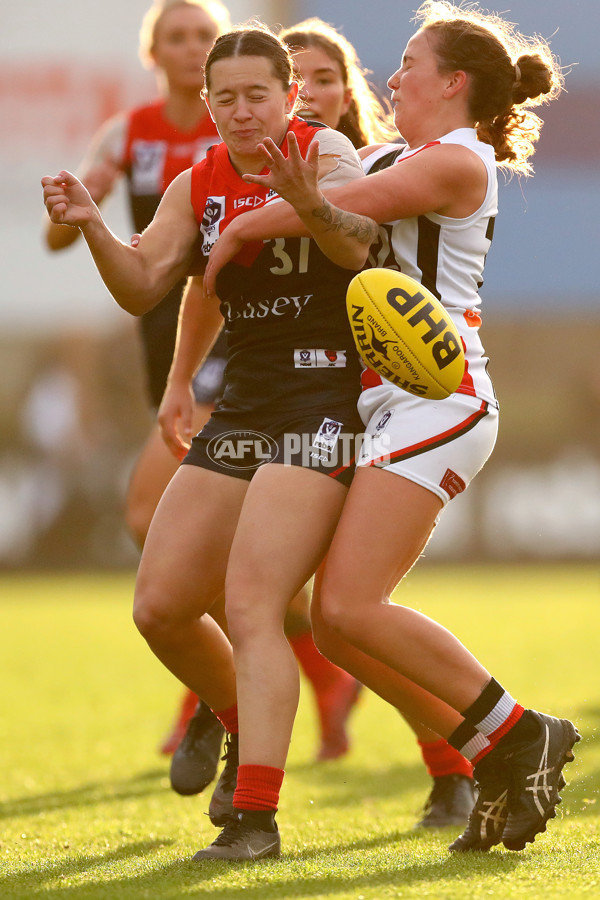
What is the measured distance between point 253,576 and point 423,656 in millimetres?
438

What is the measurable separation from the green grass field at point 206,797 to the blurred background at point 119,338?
16.6 ft

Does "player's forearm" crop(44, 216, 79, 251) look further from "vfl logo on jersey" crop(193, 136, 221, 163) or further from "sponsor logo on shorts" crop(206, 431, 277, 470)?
"sponsor logo on shorts" crop(206, 431, 277, 470)

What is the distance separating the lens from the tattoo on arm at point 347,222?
2822mm

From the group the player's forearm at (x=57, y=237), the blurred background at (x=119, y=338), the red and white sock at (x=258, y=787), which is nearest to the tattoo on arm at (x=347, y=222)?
the red and white sock at (x=258, y=787)

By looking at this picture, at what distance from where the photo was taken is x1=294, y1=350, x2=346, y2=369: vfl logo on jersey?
3.11 m

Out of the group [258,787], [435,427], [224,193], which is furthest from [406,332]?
[258,787]

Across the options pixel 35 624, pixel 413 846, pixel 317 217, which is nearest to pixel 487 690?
pixel 413 846

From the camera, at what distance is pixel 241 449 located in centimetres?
317

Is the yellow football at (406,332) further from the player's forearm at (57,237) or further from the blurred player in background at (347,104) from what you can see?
the player's forearm at (57,237)

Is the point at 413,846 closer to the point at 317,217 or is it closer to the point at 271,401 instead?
the point at 271,401

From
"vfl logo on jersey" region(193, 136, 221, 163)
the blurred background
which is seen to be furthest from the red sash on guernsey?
the blurred background

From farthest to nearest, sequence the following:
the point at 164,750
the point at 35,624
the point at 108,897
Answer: the point at 35,624 → the point at 164,750 → the point at 108,897

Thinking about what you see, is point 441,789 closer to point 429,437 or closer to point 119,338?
point 429,437

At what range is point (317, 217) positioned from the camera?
9.27 feet
